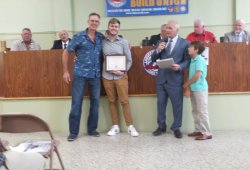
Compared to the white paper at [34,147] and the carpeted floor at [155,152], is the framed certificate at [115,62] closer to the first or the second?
the carpeted floor at [155,152]

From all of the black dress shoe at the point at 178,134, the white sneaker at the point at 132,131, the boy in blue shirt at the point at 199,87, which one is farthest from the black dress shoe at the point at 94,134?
the boy in blue shirt at the point at 199,87

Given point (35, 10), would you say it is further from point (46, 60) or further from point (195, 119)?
point (195, 119)

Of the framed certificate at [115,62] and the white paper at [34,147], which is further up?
the framed certificate at [115,62]

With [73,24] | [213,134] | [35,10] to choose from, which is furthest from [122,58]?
[35,10]

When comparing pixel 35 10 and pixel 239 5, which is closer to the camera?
pixel 239 5

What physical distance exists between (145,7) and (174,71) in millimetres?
3560

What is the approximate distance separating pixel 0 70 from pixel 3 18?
3.40m

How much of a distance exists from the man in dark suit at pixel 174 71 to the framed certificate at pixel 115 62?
37 cm

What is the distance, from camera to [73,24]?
772cm

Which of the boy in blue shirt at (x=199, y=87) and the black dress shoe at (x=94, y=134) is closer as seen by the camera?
the boy in blue shirt at (x=199, y=87)

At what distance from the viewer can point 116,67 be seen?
14.4ft

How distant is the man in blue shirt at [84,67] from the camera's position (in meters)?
4.28

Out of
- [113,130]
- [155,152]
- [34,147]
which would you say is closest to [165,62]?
[155,152]

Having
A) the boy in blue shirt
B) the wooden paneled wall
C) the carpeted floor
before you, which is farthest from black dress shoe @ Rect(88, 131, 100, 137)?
the boy in blue shirt
